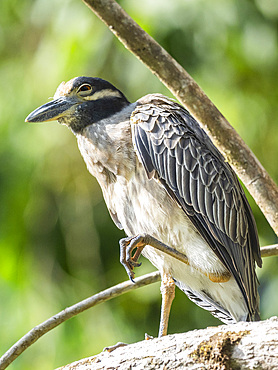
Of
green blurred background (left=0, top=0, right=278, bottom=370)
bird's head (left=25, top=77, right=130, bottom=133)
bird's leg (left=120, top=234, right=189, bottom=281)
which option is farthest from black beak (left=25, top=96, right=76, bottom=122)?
green blurred background (left=0, top=0, right=278, bottom=370)

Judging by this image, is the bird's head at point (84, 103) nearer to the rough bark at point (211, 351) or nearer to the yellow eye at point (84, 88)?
the yellow eye at point (84, 88)

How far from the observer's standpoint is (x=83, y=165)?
16.5 feet

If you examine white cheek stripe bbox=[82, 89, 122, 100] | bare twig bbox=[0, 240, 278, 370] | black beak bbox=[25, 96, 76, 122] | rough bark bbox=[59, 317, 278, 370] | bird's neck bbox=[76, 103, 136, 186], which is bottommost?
rough bark bbox=[59, 317, 278, 370]

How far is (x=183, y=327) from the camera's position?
5043 millimetres

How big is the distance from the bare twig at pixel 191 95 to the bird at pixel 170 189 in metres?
0.96

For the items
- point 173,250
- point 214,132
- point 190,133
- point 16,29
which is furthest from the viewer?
point 16,29

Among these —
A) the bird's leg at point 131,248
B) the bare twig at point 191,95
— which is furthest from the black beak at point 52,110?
the bare twig at point 191,95

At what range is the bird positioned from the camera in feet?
10.0

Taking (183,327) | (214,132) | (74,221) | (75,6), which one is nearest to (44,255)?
(74,221)

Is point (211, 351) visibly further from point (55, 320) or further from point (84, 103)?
point (84, 103)

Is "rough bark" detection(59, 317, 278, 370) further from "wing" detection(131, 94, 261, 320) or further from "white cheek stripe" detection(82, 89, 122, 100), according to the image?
"white cheek stripe" detection(82, 89, 122, 100)

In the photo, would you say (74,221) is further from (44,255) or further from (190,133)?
(190,133)

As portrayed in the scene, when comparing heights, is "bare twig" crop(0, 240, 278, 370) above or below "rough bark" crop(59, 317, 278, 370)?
above

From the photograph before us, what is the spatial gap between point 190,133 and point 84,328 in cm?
212
